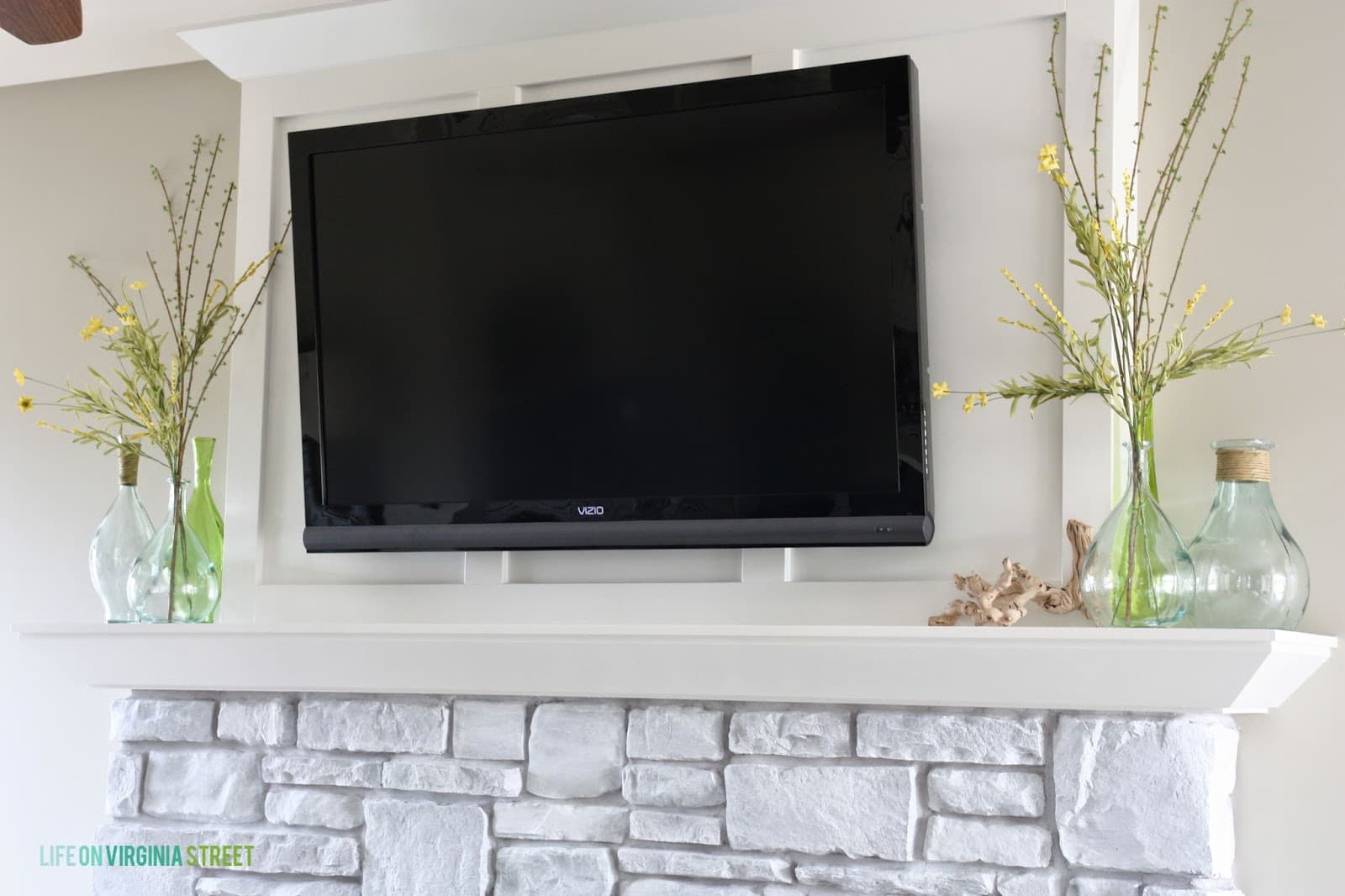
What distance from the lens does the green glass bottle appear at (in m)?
2.26

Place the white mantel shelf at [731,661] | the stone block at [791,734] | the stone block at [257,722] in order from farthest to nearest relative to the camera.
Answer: the stone block at [257,722] < the stone block at [791,734] < the white mantel shelf at [731,661]

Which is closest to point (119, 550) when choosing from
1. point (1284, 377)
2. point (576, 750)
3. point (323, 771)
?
point (323, 771)

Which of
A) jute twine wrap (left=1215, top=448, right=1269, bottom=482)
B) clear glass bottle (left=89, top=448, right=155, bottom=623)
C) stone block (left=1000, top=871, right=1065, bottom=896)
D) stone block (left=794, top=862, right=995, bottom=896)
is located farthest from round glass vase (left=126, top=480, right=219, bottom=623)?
jute twine wrap (left=1215, top=448, right=1269, bottom=482)

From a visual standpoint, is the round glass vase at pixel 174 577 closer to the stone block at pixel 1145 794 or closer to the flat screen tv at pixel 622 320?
the flat screen tv at pixel 622 320

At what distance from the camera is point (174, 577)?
2.12m

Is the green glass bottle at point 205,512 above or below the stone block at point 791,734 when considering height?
above

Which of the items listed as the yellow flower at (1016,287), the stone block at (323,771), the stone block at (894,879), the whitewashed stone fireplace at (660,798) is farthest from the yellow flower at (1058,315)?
the stone block at (323,771)

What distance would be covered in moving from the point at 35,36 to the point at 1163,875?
193cm

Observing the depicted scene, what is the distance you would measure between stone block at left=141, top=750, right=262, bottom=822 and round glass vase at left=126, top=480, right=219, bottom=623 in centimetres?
25

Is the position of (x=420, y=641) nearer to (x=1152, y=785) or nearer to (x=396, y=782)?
(x=396, y=782)

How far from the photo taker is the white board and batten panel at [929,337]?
74.6 inches

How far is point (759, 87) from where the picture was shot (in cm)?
193

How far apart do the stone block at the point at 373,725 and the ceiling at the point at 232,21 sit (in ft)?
4.00

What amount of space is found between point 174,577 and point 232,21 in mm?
→ 1044
